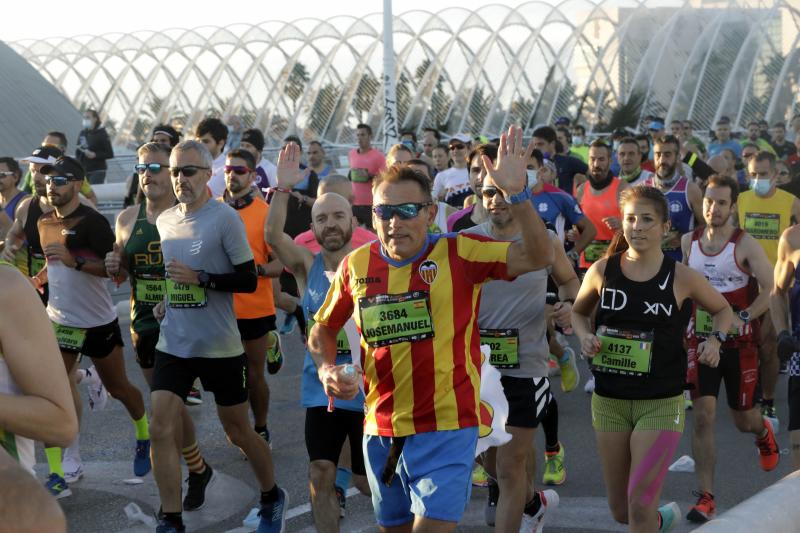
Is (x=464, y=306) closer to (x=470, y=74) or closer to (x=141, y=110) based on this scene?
(x=470, y=74)

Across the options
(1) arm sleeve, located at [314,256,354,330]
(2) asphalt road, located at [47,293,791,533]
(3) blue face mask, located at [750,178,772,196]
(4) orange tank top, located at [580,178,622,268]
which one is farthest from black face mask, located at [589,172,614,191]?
(1) arm sleeve, located at [314,256,354,330]

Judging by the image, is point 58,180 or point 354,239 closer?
point 354,239

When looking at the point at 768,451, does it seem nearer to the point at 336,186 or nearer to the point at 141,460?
the point at 336,186

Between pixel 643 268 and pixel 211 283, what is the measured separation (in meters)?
2.22

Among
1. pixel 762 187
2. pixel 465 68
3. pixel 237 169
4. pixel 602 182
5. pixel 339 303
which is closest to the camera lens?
pixel 339 303

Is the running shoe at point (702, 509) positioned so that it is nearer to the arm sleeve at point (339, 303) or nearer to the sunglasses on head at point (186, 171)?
the arm sleeve at point (339, 303)

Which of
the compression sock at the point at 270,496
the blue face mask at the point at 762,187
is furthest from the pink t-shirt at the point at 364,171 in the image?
the compression sock at the point at 270,496

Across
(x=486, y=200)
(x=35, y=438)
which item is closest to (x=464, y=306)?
(x=486, y=200)

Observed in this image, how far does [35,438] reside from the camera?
2.81 meters

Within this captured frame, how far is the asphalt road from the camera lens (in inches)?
257

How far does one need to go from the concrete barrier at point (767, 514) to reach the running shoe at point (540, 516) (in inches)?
128

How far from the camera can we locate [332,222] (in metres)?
5.83

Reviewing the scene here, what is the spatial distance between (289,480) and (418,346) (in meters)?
3.18

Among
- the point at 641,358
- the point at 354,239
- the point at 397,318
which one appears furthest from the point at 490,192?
the point at 397,318
